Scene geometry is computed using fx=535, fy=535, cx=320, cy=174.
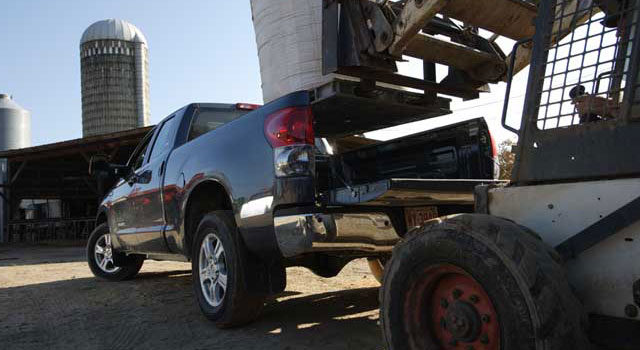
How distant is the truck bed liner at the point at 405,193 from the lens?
10.4ft

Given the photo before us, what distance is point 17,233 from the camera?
A: 24031 millimetres

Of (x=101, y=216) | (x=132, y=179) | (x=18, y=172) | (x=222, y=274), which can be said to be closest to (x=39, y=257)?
(x=101, y=216)

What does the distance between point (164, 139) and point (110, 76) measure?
35091mm

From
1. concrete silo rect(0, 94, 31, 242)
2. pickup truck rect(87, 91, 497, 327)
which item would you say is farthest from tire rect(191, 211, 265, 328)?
concrete silo rect(0, 94, 31, 242)

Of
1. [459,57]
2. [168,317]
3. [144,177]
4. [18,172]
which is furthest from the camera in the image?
[18,172]

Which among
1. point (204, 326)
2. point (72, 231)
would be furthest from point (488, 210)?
point (72, 231)

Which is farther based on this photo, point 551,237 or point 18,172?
point 18,172

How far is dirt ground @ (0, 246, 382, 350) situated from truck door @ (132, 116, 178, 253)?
0.66 meters

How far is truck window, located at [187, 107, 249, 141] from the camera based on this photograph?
5.37 meters

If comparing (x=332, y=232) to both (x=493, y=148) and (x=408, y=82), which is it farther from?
(x=493, y=148)

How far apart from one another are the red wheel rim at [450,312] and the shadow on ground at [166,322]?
1.16m

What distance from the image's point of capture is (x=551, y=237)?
238 centimetres

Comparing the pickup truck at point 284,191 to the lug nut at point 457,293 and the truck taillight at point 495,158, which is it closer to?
the truck taillight at point 495,158

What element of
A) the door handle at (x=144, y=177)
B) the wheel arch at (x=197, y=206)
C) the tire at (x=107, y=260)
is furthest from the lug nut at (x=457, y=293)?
the tire at (x=107, y=260)
